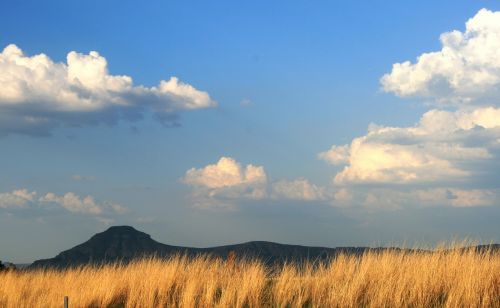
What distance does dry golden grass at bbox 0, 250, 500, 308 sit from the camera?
45.8ft

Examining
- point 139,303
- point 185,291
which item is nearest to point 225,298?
point 185,291

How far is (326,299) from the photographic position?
1473 centimetres

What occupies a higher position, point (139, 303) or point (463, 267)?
point (463, 267)

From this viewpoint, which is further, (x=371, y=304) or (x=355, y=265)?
(x=355, y=265)

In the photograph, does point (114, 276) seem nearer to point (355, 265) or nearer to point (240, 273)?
point (240, 273)

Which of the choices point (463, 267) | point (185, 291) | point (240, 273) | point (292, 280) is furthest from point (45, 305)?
point (463, 267)

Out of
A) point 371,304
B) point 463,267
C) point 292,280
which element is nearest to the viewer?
point 371,304

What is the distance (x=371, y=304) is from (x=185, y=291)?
4798 mm

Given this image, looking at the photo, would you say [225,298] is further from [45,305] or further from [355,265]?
[45,305]

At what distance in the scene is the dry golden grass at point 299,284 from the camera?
13953 millimetres

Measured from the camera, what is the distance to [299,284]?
15.6m

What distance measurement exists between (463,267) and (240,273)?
5.83 m

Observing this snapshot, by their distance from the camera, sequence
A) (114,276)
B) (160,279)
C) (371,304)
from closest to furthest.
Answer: (371,304), (160,279), (114,276)

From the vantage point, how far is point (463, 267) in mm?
14664
